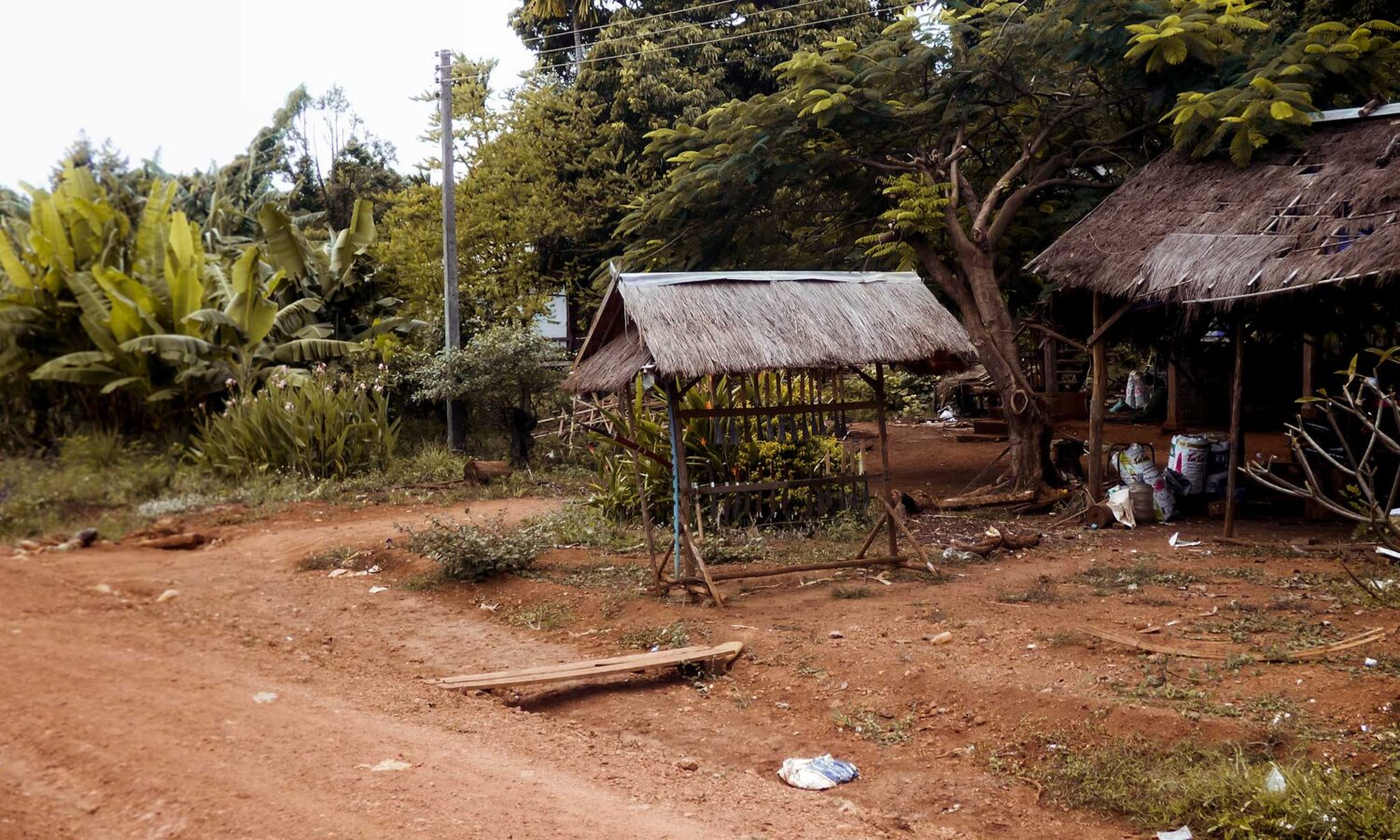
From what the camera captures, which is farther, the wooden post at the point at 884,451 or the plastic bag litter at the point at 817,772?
the wooden post at the point at 884,451

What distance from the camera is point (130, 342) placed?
13.5m

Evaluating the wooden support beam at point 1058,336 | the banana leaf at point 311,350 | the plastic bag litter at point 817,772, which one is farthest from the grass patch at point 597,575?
the banana leaf at point 311,350

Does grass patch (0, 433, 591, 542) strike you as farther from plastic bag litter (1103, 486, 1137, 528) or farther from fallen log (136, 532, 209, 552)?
plastic bag litter (1103, 486, 1137, 528)

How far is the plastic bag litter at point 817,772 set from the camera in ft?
16.6

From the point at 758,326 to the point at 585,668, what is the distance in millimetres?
2756

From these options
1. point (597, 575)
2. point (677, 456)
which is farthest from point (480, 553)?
point (677, 456)

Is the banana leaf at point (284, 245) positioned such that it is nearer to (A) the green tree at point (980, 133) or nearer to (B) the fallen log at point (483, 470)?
(B) the fallen log at point (483, 470)

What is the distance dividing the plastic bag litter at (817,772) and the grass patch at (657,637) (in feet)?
6.05

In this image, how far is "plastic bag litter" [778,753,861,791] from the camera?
16.6 feet

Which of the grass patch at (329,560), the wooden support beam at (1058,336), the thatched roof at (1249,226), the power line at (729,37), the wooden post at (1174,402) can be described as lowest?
the grass patch at (329,560)

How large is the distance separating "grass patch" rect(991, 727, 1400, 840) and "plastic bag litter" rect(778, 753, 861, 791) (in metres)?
0.68

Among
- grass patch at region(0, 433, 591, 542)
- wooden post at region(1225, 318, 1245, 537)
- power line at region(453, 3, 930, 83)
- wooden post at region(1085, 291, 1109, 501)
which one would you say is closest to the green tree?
wooden post at region(1085, 291, 1109, 501)

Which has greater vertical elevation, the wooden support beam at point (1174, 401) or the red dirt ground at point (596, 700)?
the wooden support beam at point (1174, 401)

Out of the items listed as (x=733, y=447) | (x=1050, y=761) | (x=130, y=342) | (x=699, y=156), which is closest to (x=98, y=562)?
(x=130, y=342)
